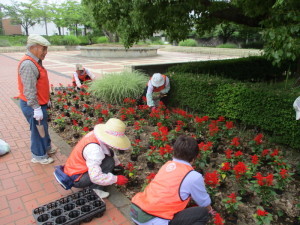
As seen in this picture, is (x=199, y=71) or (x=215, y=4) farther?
(x=199, y=71)

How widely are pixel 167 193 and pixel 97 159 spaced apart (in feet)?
2.99

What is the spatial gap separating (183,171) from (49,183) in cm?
204

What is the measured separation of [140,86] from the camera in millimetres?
6254

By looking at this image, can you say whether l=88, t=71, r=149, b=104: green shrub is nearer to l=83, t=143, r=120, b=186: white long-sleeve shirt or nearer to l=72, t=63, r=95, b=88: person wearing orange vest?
l=72, t=63, r=95, b=88: person wearing orange vest

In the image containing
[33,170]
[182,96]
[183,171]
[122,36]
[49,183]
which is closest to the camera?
[183,171]

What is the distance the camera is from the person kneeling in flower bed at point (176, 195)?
74.4 inches

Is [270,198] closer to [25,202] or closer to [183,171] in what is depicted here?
[183,171]

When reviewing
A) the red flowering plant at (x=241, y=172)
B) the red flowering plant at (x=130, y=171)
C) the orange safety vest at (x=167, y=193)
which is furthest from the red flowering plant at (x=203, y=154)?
the orange safety vest at (x=167, y=193)

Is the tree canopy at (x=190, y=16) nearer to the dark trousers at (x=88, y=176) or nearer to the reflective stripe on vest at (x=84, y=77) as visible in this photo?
the reflective stripe on vest at (x=84, y=77)

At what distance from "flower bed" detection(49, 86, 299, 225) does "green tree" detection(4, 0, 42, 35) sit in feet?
108

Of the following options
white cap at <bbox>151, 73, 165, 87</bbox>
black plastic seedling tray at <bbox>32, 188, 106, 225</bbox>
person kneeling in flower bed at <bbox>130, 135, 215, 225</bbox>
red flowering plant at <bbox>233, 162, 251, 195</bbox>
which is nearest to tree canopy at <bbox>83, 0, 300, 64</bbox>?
white cap at <bbox>151, 73, 165, 87</bbox>

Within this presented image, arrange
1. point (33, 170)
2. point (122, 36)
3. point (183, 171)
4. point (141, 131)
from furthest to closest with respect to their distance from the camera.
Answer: point (122, 36) < point (141, 131) < point (33, 170) < point (183, 171)

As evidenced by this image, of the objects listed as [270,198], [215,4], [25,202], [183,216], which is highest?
[215,4]

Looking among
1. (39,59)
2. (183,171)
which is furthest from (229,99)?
(39,59)
